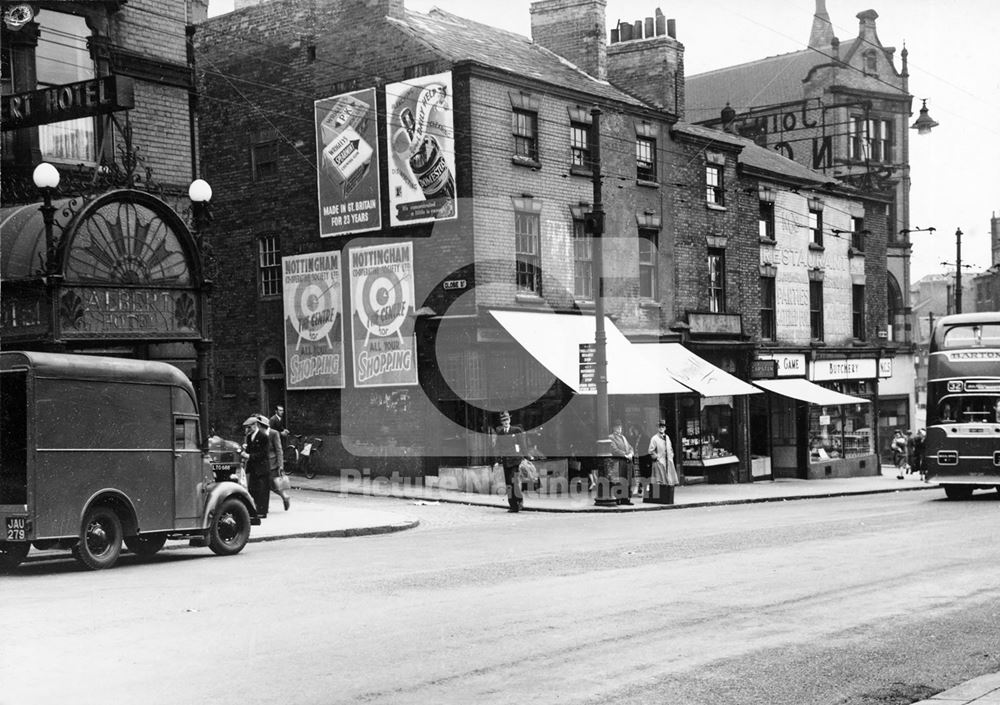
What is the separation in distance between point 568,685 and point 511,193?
2274cm

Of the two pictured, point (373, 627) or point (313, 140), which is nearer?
point (373, 627)

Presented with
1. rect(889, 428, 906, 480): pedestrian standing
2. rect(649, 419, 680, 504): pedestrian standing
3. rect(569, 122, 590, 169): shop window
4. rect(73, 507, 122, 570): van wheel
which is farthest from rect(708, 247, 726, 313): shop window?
rect(73, 507, 122, 570): van wheel

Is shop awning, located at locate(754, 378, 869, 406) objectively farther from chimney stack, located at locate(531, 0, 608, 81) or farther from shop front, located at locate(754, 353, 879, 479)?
chimney stack, located at locate(531, 0, 608, 81)

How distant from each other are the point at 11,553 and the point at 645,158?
2343cm

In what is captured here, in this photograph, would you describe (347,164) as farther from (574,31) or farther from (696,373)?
(696,373)

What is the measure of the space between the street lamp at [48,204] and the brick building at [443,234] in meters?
11.8

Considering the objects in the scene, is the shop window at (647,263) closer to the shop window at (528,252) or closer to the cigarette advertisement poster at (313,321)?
the shop window at (528,252)

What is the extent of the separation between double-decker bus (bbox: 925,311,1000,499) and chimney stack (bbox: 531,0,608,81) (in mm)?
13280

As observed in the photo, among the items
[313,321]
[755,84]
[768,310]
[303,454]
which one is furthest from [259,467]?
[755,84]

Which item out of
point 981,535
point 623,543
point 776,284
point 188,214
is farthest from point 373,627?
point 776,284

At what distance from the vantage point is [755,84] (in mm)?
62062

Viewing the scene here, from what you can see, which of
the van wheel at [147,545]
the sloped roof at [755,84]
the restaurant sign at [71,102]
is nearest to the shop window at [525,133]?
the restaurant sign at [71,102]

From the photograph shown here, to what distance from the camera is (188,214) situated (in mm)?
23469

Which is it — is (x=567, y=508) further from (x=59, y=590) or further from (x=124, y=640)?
(x=124, y=640)
